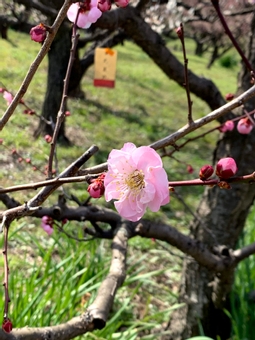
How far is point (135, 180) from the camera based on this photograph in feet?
2.45

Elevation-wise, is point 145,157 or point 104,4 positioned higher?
point 104,4

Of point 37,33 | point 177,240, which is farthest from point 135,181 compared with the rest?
point 177,240

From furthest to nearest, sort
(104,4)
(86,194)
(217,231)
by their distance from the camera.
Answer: (86,194) < (217,231) < (104,4)

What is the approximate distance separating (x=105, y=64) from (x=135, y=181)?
Result: 2.76 metres

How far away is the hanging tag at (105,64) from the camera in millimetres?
3332

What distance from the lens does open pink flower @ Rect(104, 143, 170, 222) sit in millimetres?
677

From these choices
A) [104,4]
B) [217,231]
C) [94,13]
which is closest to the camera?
[104,4]

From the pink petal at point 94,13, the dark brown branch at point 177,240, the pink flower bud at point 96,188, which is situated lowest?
the pink flower bud at point 96,188

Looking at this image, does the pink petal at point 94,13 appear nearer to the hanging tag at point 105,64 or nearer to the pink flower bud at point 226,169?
the pink flower bud at point 226,169

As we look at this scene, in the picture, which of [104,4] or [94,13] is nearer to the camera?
[104,4]

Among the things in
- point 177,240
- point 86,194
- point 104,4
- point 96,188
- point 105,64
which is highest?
point 105,64

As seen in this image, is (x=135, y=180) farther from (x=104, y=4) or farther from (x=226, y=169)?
(x=104, y=4)

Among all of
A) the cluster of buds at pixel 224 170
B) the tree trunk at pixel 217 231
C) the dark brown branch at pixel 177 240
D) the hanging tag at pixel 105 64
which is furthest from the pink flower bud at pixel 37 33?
the hanging tag at pixel 105 64

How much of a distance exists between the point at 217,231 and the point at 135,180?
4.79ft
